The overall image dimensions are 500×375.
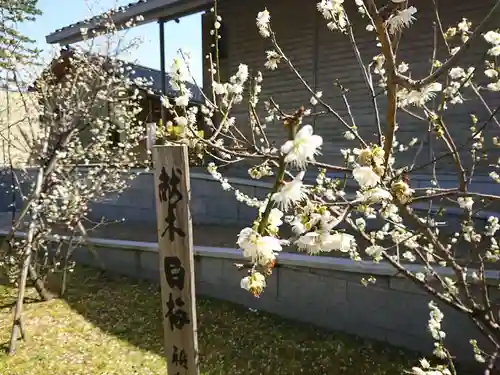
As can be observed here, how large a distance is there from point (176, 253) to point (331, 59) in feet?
16.7

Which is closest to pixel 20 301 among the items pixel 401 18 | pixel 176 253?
pixel 176 253

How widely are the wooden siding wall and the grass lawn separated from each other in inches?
122

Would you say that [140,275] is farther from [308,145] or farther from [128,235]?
[308,145]

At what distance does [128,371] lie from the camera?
3.67 m

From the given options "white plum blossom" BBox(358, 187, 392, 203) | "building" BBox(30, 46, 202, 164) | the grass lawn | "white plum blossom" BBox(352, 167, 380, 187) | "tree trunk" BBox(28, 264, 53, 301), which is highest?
"building" BBox(30, 46, 202, 164)

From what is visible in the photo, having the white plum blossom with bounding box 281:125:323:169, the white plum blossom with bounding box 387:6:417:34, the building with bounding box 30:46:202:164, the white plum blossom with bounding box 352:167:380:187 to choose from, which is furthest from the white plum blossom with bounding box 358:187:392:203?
the building with bounding box 30:46:202:164

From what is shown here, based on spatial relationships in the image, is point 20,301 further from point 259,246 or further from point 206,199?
point 259,246

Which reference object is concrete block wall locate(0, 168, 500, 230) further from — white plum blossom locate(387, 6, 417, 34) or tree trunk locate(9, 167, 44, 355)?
white plum blossom locate(387, 6, 417, 34)

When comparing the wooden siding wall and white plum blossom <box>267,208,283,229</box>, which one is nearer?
white plum blossom <box>267,208,283,229</box>

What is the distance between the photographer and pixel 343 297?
398 cm

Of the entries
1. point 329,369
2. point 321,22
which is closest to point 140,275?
point 329,369

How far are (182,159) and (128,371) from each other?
240cm

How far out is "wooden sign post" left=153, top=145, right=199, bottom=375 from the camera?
2314mm

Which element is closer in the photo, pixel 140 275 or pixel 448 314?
pixel 448 314
